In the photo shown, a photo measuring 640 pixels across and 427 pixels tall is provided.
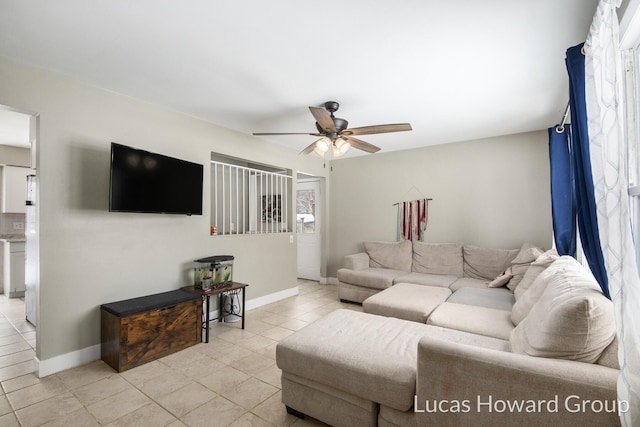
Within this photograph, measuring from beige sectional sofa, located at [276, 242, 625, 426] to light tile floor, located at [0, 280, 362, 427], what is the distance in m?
0.44

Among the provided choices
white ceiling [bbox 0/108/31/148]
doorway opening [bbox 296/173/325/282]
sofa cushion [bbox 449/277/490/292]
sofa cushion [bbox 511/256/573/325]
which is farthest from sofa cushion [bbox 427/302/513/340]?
white ceiling [bbox 0/108/31/148]

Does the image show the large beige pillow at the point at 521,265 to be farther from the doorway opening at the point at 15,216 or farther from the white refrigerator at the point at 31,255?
the doorway opening at the point at 15,216

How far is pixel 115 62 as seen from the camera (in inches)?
89.7

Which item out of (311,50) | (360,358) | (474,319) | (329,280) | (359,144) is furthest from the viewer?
(329,280)

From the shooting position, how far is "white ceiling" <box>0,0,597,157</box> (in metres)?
1.70

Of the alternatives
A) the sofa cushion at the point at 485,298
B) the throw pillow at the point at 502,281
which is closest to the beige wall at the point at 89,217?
the sofa cushion at the point at 485,298

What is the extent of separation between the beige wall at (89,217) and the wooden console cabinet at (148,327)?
8.7 inches

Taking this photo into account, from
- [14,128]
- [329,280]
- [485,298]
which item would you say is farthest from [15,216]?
[485,298]

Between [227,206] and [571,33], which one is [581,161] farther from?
[227,206]

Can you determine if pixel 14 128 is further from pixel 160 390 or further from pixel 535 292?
pixel 535 292

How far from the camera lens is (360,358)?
1.66 meters

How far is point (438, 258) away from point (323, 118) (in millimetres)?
3013

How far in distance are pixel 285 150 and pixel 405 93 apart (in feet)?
8.07

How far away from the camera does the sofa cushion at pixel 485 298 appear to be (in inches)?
112
